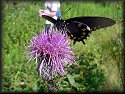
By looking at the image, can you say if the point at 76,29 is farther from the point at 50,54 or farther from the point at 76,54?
the point at 76,54

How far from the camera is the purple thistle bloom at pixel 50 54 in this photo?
6.94ft

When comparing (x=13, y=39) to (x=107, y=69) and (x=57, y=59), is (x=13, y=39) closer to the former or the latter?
(x=107, y=69)

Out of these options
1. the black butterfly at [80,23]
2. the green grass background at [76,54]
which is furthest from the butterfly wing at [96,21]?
the green grass background at [76,54]

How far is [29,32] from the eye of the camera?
3.93 m

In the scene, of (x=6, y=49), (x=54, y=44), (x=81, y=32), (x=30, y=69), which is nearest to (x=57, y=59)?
(x=54, y=44)

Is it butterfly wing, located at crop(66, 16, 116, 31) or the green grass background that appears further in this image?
the green grass background

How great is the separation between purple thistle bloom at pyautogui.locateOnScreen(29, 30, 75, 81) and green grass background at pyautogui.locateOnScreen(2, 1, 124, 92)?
11 centimetres

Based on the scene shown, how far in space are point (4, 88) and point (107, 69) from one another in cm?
108

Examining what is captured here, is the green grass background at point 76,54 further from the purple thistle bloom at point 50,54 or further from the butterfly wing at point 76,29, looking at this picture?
the butterfly wing at point 76,29

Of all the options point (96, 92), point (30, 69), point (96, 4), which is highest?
point (96, 4)

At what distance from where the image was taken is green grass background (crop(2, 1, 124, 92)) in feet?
9.59

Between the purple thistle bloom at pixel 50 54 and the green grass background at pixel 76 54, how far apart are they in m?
0.11

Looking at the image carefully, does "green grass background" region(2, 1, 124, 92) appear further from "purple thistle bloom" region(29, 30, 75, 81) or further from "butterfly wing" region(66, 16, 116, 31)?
"butterfly wing" region(66, 16, 116, 31)

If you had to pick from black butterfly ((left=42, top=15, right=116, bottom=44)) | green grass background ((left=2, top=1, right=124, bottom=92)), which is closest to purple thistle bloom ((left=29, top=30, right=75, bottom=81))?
green grass background ((left=2, top=1, right=124, bottom=92))
